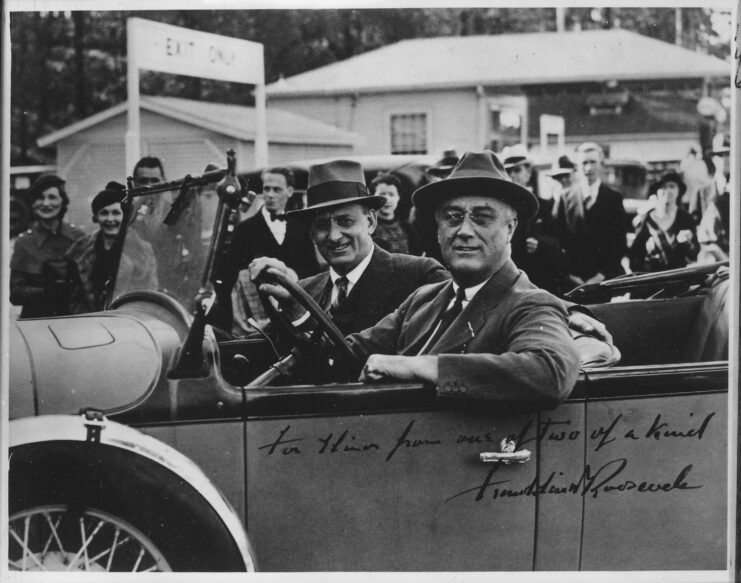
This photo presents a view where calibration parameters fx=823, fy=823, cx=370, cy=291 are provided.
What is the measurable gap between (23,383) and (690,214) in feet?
9.31

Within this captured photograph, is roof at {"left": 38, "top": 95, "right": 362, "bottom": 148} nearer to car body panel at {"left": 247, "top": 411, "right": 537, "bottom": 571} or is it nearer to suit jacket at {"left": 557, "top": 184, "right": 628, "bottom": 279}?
suit jacket at {"left": 557, "top": 184, "right": 628, "bottom": 279}

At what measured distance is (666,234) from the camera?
3475mm

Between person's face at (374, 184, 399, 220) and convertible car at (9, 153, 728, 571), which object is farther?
person's face at (374, 184, 399, 220)

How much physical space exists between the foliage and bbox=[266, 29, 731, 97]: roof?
0.04 metres

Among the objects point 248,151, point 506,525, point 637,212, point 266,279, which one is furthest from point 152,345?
point 637,212

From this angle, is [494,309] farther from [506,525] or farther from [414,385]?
[506,525]

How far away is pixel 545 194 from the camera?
11.3 feet

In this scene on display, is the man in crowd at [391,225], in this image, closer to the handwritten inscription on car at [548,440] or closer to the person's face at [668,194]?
the handwritten inscription on car at [548,440]

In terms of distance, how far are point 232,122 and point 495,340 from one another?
55.7 inches

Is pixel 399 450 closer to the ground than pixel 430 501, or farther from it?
farther from it

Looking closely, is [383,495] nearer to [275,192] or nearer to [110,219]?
[275,192]

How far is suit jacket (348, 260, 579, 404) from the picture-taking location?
3.27 m
